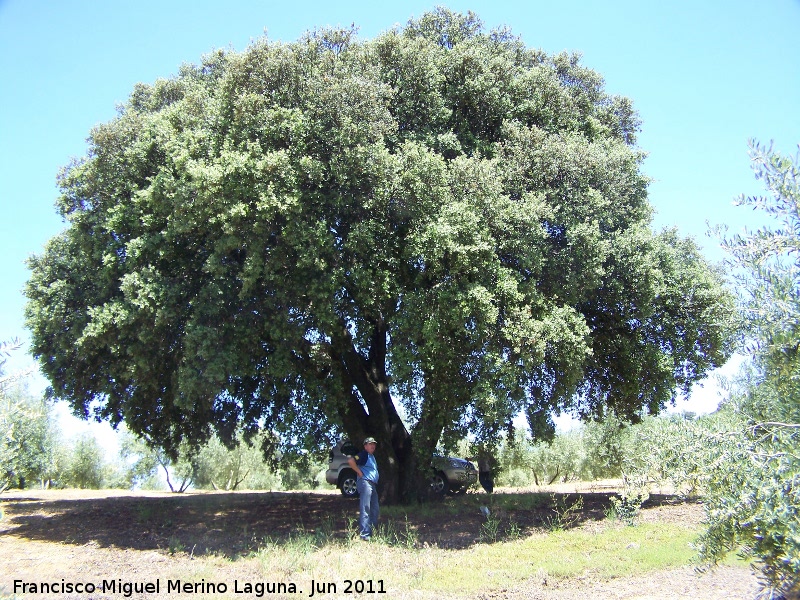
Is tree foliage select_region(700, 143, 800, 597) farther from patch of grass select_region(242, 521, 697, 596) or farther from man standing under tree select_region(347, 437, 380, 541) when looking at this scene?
man standing under tree select_region(347, 437, 380, 541)

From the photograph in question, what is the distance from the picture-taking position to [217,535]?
11383 millimetres

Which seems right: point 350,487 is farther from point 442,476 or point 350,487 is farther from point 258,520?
point 258,520

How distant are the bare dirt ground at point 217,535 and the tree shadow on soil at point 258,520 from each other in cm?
2

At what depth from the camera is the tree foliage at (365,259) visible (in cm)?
1087

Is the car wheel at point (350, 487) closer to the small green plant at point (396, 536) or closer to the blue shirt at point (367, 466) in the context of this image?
the small green plant at point (396, 536)

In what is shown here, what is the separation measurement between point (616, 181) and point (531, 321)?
4425 mm

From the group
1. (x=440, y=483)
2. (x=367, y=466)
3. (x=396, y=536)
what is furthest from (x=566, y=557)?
(x=440, y=483)

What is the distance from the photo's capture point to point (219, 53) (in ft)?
49.4

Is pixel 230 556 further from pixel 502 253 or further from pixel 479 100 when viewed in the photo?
pixel 479 100

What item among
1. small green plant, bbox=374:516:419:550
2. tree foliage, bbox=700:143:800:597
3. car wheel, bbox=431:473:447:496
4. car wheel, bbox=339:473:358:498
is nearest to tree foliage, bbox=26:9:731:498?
small green plant, bbox=374:516:419:550

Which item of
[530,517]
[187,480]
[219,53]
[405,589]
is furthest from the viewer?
[187,480]

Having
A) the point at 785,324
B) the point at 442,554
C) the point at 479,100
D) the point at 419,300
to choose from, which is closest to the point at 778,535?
the point at 785,324

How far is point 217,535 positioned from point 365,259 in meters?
6.43

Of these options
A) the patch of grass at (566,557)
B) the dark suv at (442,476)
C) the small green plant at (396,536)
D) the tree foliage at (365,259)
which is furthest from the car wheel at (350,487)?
the patch of grass at (566,557)
